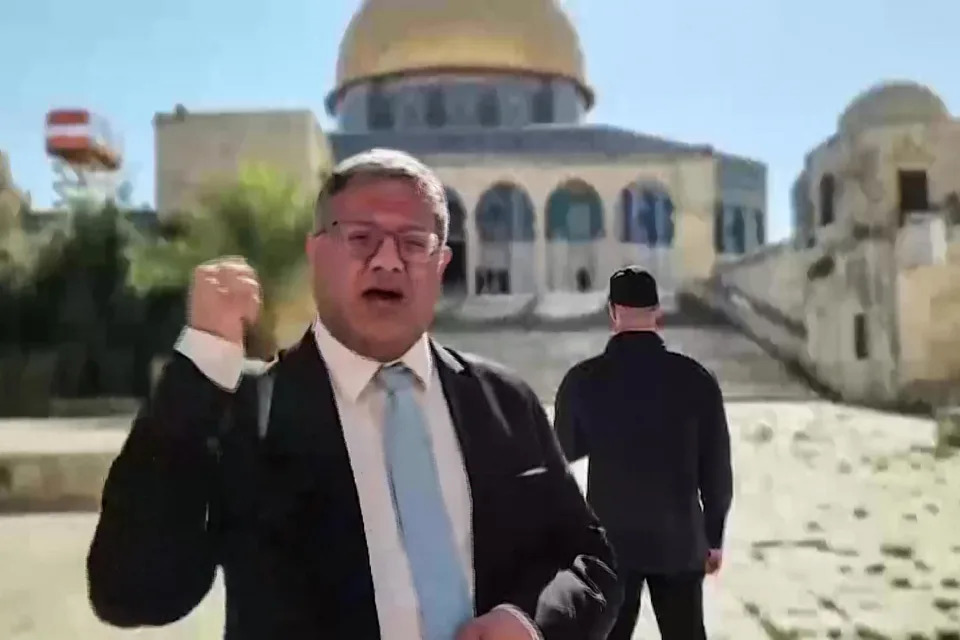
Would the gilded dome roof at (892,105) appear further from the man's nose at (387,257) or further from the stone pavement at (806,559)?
the man's nose at (387,257)

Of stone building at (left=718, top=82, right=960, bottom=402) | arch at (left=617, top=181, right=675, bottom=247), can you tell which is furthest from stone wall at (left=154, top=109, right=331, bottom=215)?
arch at (left=617, top=181, right=675, bottom=247)

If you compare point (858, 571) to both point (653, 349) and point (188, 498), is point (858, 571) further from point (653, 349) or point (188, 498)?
point (188, 498)

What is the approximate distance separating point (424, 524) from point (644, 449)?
868 mm

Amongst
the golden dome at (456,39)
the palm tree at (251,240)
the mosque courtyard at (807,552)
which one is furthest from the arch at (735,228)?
the palm tree at (251,240)

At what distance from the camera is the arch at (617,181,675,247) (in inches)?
556

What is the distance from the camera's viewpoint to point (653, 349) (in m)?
1.77

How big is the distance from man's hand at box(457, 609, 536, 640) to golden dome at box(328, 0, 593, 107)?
1461cm

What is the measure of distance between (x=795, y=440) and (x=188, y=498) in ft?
18.9

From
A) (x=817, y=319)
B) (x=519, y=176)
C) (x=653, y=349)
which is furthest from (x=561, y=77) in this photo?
(x=653, y=349)

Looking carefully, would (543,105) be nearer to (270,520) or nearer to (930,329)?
(930,329)

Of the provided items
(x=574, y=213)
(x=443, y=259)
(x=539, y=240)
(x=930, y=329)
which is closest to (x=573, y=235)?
(x=574, y=213)

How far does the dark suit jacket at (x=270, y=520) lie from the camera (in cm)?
90

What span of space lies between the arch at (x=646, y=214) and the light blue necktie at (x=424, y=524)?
13265 millimetres

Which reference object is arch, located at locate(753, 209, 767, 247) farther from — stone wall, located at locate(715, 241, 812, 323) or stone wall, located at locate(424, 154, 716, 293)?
stone wall, located at locate(715, 241, 812, 323)
